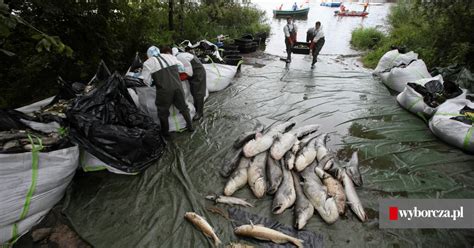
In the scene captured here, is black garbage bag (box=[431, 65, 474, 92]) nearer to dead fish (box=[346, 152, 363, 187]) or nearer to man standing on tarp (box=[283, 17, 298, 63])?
dead fish (box=[346, 152, 363, 187])

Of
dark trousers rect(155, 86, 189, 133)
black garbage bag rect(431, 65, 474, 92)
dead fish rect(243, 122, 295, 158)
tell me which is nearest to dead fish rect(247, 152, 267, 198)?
dead fish rect(243, 122, 295, 158)

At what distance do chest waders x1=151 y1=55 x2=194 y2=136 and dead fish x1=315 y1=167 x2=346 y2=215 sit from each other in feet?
7.54

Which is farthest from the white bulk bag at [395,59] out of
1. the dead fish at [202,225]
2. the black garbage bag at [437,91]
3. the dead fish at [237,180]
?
the dead fish at [202,225]

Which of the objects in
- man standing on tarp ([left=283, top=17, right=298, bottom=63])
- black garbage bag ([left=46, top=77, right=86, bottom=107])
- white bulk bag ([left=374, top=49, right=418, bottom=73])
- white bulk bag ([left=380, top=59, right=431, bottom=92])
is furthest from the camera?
man standing on tarp ([left=283, top=17, right=298, bottom=63])

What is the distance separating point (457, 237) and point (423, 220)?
0.93 ft

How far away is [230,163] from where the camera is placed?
3293mm

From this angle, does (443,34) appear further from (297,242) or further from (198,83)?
(297,242)

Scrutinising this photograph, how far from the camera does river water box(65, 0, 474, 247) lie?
244cm

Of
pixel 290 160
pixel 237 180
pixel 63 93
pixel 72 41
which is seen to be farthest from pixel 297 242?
pixel 72 41

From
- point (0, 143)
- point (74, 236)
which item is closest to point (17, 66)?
point (0, 143)

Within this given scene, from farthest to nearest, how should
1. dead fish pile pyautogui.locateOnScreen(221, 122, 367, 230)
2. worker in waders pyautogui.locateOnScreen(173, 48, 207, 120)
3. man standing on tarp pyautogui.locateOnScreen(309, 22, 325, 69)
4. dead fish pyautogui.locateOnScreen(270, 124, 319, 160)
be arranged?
man standing on tarp pyautogui.locateOnScreen(309, 22, 325, 69), worker in waders pyautogui.locateOnScreen(173, 48, 207, 120), dead fish pyautogui.locateOnScreen(270, 124, 319, 160), dead fish pile pyautogui.locateOnScreen(221, 122, 367, 230)

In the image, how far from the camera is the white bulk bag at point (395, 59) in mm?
6385

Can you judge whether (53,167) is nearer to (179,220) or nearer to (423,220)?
(179,220)

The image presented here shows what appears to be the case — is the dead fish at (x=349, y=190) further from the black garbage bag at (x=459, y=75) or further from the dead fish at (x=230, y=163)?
the black garbage bag at (x=459, y=75)
